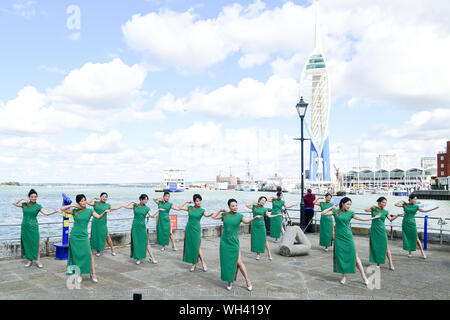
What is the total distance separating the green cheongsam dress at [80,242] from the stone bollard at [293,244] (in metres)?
5.77

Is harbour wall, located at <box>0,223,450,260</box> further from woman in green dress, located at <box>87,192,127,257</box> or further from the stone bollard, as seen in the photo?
the stone bollard

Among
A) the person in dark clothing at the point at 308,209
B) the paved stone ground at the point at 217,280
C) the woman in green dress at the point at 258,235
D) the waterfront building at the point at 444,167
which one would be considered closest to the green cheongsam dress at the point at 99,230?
the paved stone ground at the point at 217,280

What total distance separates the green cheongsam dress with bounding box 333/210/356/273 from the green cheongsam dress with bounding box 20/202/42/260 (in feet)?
22.6

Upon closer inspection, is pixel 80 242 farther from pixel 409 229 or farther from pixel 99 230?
pixel 409 229

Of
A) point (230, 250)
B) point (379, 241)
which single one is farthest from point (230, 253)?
point (379, 241)

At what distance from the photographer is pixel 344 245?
7887mm

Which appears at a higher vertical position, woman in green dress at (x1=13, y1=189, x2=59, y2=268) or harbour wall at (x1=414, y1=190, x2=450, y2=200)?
woman in green dress at (x1=13, y1=189, x2=59, y2=268)

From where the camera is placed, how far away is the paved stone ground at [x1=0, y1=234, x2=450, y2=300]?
700cm

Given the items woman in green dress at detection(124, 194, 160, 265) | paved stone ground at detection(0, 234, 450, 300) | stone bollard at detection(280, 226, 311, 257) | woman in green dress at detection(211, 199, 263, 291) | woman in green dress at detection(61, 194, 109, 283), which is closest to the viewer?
paved stone ground at detection(0, 234, 450, 300)

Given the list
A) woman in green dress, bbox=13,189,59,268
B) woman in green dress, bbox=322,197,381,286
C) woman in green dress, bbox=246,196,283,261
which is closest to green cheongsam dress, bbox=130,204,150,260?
woman in green dress, bbox=13,189,59,268

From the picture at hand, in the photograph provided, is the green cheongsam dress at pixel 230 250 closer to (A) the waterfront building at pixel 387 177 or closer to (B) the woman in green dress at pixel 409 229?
(B) the woman in green dress at pixel 409 229

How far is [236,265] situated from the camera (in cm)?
739
